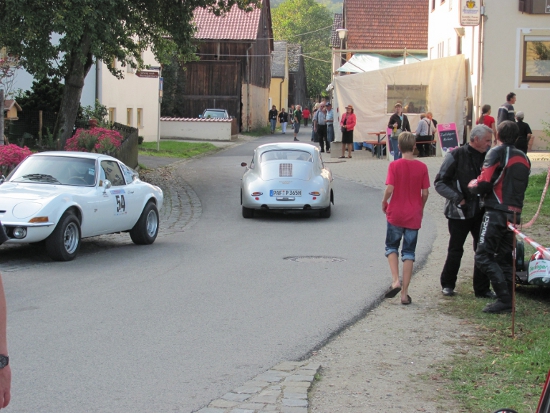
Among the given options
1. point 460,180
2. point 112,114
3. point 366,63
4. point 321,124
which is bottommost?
point 460,180

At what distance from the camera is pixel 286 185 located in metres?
15.8

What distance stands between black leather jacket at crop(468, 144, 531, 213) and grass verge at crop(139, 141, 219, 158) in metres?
23.1

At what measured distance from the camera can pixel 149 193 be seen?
43.0 ft

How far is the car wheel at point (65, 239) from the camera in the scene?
10477 millimetres

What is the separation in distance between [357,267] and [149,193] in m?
4.05

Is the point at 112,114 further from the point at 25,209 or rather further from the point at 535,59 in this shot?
the point at 25,209

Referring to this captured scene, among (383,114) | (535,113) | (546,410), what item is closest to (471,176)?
(546,410)

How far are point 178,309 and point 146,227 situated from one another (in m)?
4.93

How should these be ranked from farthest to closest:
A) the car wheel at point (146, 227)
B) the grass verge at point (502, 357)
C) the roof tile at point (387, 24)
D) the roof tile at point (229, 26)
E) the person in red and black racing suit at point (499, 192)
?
the roof tile at point (229, 26) → the roof tile at point (387, 24) → the car wheel at point (146, 227) → the person in red and black racing suit at point (499, 192) → the grass verge at point (502, 357)

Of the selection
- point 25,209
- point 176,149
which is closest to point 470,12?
point 176,149

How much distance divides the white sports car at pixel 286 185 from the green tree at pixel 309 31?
99.8m

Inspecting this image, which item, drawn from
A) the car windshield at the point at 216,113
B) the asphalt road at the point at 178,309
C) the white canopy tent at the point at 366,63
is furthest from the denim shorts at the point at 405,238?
the car windshield at the point at 216,113

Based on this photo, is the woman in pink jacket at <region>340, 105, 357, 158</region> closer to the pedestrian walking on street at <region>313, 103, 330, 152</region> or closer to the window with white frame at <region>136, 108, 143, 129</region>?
the pedestrian walking on street at <region>313, 103, 330, 152</region>

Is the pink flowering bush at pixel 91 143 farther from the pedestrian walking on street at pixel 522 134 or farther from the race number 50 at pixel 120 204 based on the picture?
the pedestrian walking on street at pixel 522 134
